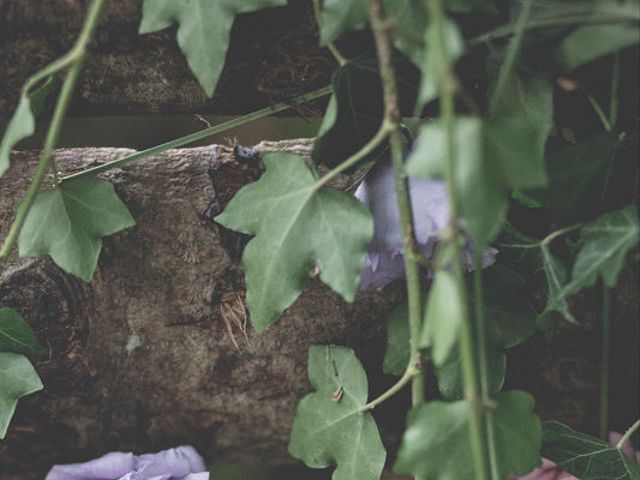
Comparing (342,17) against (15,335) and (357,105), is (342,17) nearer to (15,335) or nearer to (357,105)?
(357,105)

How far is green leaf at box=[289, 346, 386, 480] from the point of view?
576mm

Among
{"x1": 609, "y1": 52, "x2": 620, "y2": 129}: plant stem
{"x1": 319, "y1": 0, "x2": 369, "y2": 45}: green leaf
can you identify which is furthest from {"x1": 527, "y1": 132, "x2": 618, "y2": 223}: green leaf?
{"x1": 319, "y1": 0, "x2": 369, "y2": 45}: green leaf

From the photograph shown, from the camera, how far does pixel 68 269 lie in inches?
22.4

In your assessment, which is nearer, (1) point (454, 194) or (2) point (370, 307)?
(1) point (454, 194)

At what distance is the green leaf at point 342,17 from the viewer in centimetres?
46

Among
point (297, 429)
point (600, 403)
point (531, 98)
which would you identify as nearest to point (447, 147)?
point (531, 98)

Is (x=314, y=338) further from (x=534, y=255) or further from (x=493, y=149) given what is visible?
(x=493, y=149)

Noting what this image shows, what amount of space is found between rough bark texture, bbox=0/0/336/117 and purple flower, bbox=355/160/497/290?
15 cm

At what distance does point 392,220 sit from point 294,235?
71 millimetres

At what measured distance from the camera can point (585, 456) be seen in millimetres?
596

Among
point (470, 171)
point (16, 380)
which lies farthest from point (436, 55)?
point (16, 380)

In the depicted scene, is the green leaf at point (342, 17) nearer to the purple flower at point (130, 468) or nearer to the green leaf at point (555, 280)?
the green leaf at point (555, 280)

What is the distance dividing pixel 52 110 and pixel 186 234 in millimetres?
151

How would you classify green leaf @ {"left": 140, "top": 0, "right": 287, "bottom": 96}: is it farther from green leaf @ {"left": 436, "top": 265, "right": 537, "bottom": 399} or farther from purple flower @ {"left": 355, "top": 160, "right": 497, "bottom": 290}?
green leaf @ {"left": 436, "top": 265, "right": 537, "bottom": 399}
